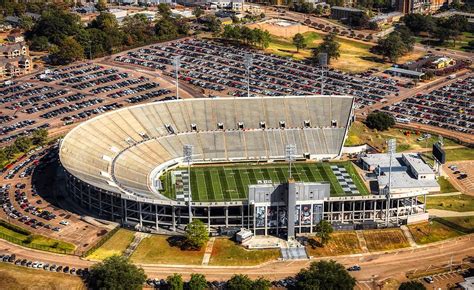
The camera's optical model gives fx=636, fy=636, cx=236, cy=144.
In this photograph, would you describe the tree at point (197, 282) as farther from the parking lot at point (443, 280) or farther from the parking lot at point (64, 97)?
the parking lot at point (64, 97)

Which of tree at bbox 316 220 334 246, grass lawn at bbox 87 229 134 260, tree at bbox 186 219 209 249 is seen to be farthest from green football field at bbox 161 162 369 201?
grass lawn at bbox 87 229 134 260

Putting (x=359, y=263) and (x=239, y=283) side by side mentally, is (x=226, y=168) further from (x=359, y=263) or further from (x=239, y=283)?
(x=239, y=283)

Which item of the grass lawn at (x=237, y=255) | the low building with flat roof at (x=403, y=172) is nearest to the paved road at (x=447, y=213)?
the low building with flat roof at (x=403, y=172)

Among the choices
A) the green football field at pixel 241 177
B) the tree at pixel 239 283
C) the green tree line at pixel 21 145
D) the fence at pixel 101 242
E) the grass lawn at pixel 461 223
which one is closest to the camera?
the tree at pixel 239 283

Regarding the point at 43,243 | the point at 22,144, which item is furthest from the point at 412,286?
the point at 22,144

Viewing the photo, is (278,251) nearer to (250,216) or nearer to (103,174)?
(250,216)

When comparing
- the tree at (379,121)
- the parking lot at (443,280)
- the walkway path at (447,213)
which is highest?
the tree at (379,121)

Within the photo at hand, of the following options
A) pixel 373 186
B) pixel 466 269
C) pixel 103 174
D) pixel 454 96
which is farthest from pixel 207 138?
pixel 454 96

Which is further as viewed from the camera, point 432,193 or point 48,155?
point 48,155
